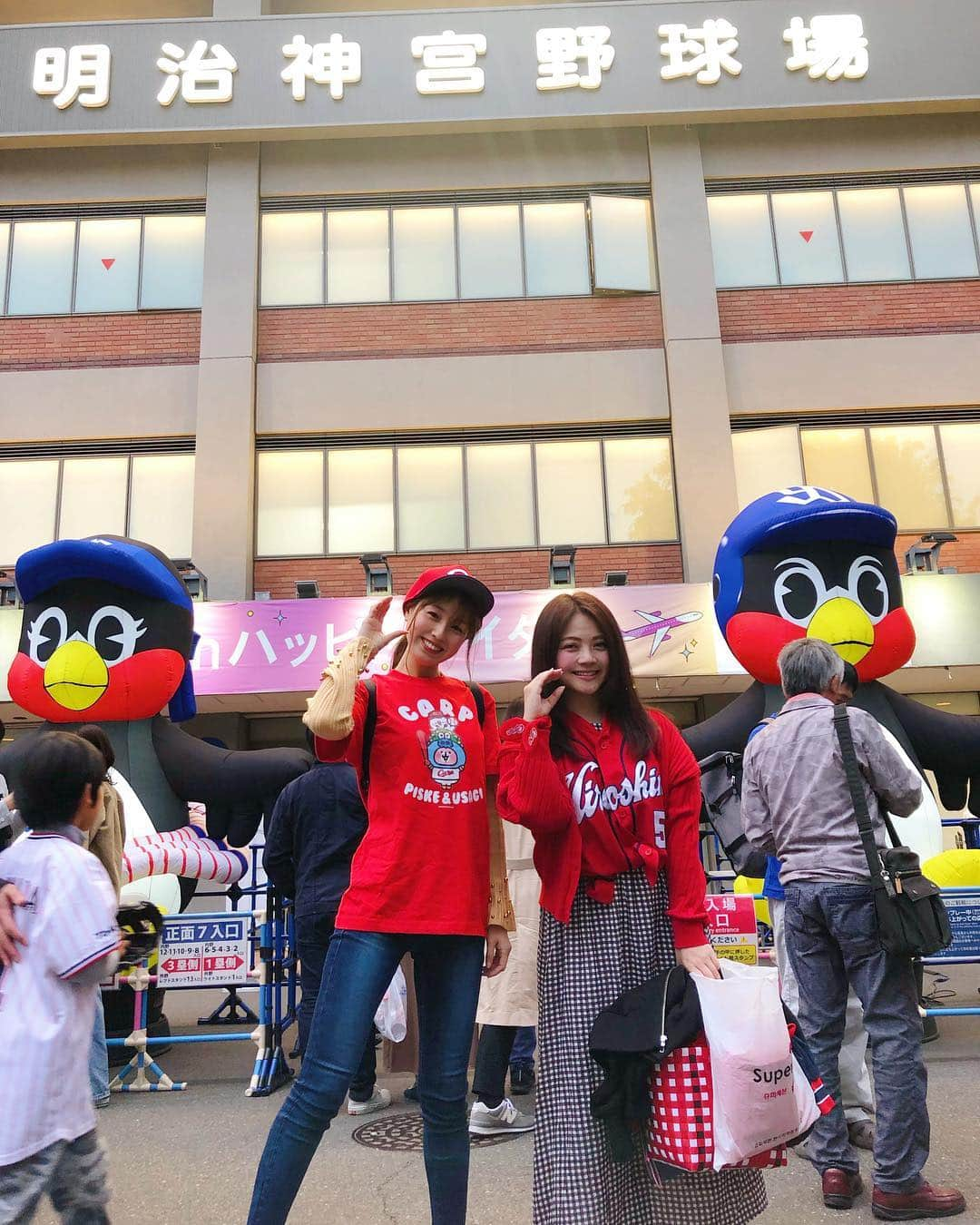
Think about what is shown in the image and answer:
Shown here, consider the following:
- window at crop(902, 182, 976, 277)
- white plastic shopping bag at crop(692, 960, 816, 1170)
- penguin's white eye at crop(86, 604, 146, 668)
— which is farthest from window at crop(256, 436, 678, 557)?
white plastic shopping bag at crop(692, 960, 816, 1170)

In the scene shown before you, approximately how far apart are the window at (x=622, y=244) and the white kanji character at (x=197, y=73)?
5760 millimetres

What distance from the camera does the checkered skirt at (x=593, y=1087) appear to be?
258cm

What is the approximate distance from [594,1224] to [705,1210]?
0.32 m

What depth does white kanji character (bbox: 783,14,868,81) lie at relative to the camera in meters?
15.1

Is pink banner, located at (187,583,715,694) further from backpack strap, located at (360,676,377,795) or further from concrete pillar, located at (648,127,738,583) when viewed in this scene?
backpack strap, located at (360,676,377,795)

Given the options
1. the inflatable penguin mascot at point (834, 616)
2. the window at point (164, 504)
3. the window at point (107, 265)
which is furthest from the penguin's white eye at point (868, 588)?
the window at point (107, 265)

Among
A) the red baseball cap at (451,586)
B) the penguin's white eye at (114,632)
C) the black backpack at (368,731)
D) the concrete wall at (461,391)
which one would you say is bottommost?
the black backpack at (368,731)

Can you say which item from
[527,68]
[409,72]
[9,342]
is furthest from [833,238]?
[9,342]

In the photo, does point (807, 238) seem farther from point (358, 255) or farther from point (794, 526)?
point (794, 526)

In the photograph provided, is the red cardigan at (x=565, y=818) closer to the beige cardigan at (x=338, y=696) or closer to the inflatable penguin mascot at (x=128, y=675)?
the beige cardigan at (x=338, y=696)

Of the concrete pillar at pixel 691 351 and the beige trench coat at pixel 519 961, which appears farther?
the concrete pillar at pixel 691 351

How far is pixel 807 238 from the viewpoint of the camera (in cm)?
1551

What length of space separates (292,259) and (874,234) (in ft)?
28.9

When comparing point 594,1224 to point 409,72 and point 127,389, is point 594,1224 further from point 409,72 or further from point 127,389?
point 409,72
